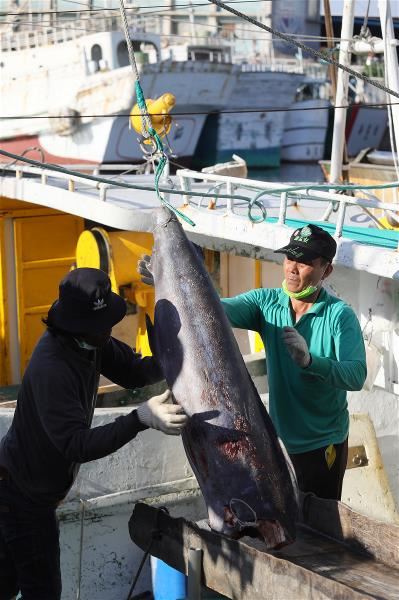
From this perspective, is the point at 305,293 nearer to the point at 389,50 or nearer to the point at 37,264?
the point at 389,50

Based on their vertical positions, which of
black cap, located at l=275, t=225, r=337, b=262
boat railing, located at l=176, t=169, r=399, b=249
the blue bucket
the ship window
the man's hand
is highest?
the ship window

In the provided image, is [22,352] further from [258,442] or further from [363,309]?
[258,442]

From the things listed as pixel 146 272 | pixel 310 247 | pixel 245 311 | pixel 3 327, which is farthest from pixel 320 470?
pixel 3 327

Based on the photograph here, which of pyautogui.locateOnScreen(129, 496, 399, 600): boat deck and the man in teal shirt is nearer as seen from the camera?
pyautogui.locateOnScreen(129, 496, 399, 600): boat deck

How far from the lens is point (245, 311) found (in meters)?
4.39

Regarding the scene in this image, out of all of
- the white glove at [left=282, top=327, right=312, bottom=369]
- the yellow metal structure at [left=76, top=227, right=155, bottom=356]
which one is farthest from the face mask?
the yellow metal structure at [left=76, top=227, right=155, bottom=356]

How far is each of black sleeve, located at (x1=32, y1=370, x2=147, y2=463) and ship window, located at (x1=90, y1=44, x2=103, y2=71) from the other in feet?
92.1

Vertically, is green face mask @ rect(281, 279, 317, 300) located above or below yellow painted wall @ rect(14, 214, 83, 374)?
above

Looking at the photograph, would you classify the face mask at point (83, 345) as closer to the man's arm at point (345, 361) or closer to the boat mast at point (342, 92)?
the man's arm at point (345, 361)

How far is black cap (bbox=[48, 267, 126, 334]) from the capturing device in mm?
3621

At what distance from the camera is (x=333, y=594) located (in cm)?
330

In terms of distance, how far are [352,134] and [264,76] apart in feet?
22.4

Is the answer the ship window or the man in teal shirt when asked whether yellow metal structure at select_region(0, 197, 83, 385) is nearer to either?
the man in teal shirt

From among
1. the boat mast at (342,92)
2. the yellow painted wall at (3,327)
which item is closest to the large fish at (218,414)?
the boat mast at (342,92)
